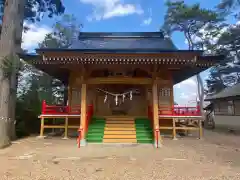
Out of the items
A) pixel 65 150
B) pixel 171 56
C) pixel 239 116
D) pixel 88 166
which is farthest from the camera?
pixel 239 116

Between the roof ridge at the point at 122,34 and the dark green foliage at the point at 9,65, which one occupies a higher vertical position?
the roof ridge at the point at 122,34

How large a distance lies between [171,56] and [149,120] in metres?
4.05

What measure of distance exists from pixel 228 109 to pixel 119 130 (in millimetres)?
14516

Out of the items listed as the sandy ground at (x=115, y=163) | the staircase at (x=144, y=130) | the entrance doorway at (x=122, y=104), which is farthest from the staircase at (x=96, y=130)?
the entrance doorway at (x=122, y=104)

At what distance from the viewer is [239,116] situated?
679 inches

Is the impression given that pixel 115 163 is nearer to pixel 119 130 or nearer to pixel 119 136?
pixel 119 136

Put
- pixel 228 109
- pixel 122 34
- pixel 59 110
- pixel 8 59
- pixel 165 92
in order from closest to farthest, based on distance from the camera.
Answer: pixel 8 59 < pixel 59 110 < pixel 165 92 < pixel 122 34 < pixel 228 109

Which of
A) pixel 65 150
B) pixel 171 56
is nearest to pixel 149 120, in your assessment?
pixel 171 56

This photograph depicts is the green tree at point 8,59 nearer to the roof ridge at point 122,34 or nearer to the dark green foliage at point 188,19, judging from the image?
the roof ridge at point 122,34

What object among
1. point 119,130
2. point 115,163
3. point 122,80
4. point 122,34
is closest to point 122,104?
point 119,130

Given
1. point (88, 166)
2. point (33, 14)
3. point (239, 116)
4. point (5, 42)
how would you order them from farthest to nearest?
point (239, 116) → point (33, 14) → point (5, 42) → point (88, 166)

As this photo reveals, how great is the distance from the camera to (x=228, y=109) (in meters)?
19.6

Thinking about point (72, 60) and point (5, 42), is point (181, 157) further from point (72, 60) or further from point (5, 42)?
point (5, 42)

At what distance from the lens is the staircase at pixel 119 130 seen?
899 cm
